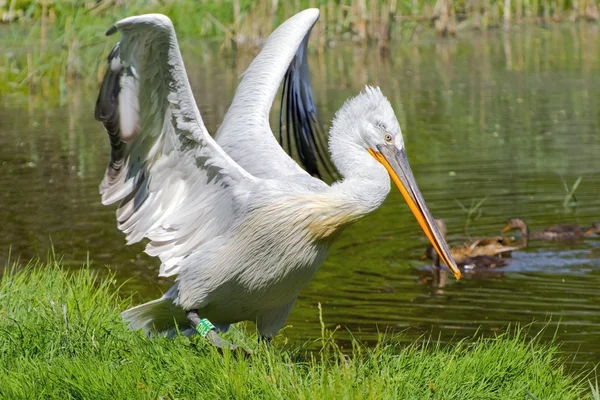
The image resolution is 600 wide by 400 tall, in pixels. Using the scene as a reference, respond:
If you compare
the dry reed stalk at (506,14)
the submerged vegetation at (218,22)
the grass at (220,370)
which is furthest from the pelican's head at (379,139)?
the dry reed stalk at (506,14)

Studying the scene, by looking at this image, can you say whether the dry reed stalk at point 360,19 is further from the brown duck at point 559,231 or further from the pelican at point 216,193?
the pelican at point 216,193

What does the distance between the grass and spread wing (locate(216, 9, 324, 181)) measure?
98 centimetres

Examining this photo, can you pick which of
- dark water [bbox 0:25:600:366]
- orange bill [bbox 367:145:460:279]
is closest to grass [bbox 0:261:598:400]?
orange bill [bbox 367:145:460:279]

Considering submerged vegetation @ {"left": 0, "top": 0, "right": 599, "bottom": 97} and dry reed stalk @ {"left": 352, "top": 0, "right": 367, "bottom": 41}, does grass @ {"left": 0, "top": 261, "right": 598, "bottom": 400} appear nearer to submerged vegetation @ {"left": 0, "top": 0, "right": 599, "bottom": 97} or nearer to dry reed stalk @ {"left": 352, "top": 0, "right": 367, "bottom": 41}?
submerged vegetation @ {"left": 0, "top": 0, "right": 599, "bottom": 97}

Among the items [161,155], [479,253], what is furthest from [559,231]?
[161,155]

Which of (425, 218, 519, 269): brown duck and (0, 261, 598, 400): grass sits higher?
(0, 261, 598, 400): grass

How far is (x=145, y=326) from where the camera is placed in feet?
16.4

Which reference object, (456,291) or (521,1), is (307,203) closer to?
(456,291)

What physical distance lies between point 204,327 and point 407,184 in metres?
1.09

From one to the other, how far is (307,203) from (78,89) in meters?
11.4

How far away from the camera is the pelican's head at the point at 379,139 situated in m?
4.71

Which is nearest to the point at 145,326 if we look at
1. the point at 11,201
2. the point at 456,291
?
the point at 456,291

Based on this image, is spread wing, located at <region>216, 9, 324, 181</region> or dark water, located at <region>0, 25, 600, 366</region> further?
dark water, located at <region>0, 25, 600, 366</region>

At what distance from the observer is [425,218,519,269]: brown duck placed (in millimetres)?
7102
